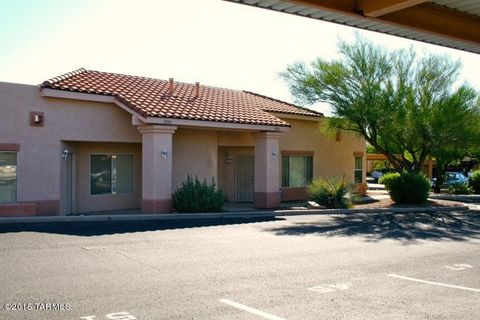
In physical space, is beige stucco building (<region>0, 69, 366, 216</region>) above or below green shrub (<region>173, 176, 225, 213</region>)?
above

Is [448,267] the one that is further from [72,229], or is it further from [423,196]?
[423,196]

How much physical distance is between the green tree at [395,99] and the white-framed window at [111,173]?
978 cm

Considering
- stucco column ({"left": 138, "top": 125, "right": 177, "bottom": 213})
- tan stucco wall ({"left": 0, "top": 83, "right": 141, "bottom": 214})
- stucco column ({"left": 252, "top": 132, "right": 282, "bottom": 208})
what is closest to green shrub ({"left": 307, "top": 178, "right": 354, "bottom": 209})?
stucco column ({"left": 252, "top": 132, "right": 282, "bottom": 208})

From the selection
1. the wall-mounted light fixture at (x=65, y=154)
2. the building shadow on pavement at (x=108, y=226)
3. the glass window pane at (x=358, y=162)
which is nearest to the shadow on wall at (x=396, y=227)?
the building shadow on pavement at (x=108, y=226)

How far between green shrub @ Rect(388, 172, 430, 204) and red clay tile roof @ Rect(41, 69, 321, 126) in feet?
18.0

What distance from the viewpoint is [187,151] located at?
21.4 meters

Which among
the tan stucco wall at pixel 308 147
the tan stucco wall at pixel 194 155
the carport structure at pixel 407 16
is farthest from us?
the tan stucco wall at pixel 308 147

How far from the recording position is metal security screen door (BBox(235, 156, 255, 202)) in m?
24.9

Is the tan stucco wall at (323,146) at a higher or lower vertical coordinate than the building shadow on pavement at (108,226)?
higher

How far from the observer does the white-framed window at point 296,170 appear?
→ 84.6 ft

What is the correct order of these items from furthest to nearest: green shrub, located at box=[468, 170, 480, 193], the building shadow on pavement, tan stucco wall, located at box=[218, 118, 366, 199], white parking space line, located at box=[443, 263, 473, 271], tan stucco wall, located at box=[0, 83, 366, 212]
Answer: green shrub, located at box=[468, 170, 480, 193] → tan stucco wall, located at box=[218, 118, 366, 199] → tan stucco wall, located at box=[0, 83, 366, 212] → the building shadow on pavement → white parking space line, located at box=[443, 263, 473, 271]

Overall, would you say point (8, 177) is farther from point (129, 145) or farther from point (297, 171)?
point (297, 171)

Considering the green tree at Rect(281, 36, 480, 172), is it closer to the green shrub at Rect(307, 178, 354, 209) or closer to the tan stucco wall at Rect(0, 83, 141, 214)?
the green shrub at Rect(307, 178, 354, 209)

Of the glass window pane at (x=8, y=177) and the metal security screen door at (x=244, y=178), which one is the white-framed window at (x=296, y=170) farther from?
the glass window pane at (x=8, y=177)
